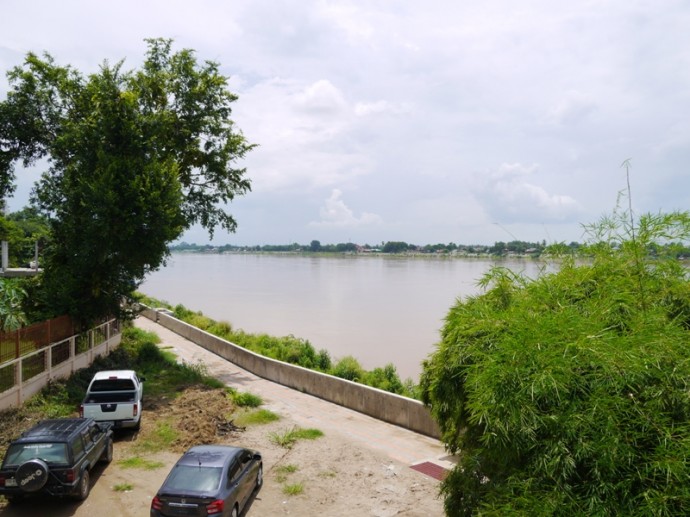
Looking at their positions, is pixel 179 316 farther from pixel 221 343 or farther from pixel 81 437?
pixel 81 437

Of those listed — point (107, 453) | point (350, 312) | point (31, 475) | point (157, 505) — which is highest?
point (31, 475)

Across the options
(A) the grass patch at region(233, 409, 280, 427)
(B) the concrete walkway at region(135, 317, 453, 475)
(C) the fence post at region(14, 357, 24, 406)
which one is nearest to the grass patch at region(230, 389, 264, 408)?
(B) the concrete walkway at region(135, 317, 453, 475)

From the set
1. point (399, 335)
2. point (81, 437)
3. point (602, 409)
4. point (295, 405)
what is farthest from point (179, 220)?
point (399, 335)

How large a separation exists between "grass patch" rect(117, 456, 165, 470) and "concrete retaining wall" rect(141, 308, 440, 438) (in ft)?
23.4

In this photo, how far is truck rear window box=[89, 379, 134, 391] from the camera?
15.3m

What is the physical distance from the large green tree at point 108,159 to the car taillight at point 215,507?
14441mm

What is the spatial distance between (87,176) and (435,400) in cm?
1859

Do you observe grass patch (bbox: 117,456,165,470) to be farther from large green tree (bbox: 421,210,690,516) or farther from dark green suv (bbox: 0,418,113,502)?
large green tree (bbox: 421,210,690,516)

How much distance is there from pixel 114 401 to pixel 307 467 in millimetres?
5711

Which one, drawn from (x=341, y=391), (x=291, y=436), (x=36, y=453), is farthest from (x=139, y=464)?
(x=341, y=391)

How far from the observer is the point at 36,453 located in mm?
10203

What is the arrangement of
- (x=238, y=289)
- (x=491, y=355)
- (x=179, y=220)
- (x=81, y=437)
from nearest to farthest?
(x=491, y=355) < (x=81, y=437) < (x=179, y=220) < (x=238, y=289)

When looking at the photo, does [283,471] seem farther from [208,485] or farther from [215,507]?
[215,507]

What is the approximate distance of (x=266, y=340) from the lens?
32000 millimetres
